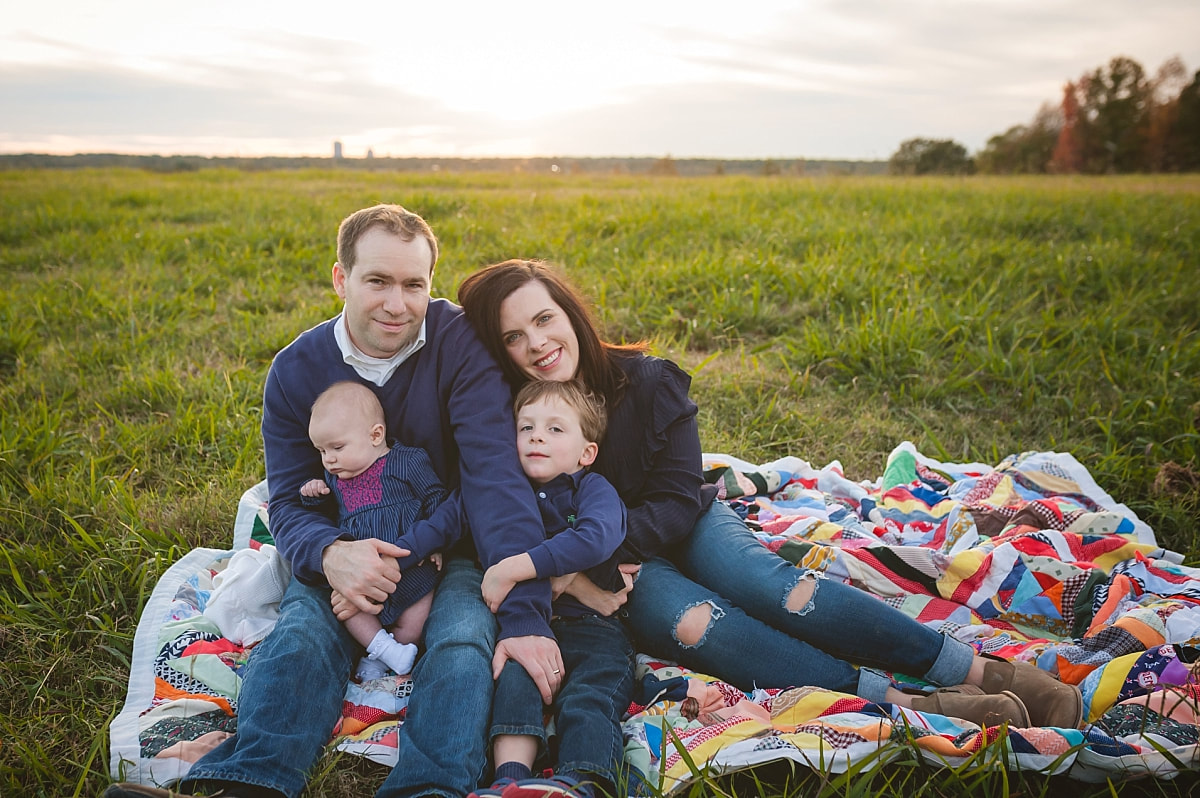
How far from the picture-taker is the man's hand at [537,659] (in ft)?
6.57

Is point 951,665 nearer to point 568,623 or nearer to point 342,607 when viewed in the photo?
point 568,623

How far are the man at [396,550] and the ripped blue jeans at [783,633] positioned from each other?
1.31 feet

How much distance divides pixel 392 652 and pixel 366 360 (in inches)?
36.3

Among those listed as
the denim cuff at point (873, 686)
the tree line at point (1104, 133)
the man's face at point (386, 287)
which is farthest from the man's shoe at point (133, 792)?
the tree line at point (1104, 133)

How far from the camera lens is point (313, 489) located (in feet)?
7.88

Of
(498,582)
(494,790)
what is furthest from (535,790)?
(498,582)

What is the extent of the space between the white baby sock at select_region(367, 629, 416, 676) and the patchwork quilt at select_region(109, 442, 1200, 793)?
6cm

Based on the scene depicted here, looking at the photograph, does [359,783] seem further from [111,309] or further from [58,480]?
[111,309]

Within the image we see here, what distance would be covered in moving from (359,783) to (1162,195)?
12357 millimetres

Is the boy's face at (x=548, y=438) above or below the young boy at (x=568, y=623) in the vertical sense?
above

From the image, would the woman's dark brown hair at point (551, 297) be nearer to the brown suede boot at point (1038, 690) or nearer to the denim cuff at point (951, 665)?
the denim cuff at point (951, 665)

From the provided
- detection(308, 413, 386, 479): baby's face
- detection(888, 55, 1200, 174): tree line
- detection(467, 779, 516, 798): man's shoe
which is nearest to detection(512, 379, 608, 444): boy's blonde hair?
detection(308, 413, 386, 479): baby's face

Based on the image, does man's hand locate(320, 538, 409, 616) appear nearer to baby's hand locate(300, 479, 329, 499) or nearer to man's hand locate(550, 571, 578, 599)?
baby's hand locate(300, 479, 329, 499)

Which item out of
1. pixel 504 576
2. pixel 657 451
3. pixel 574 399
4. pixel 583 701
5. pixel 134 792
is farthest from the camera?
pixel 657 451
